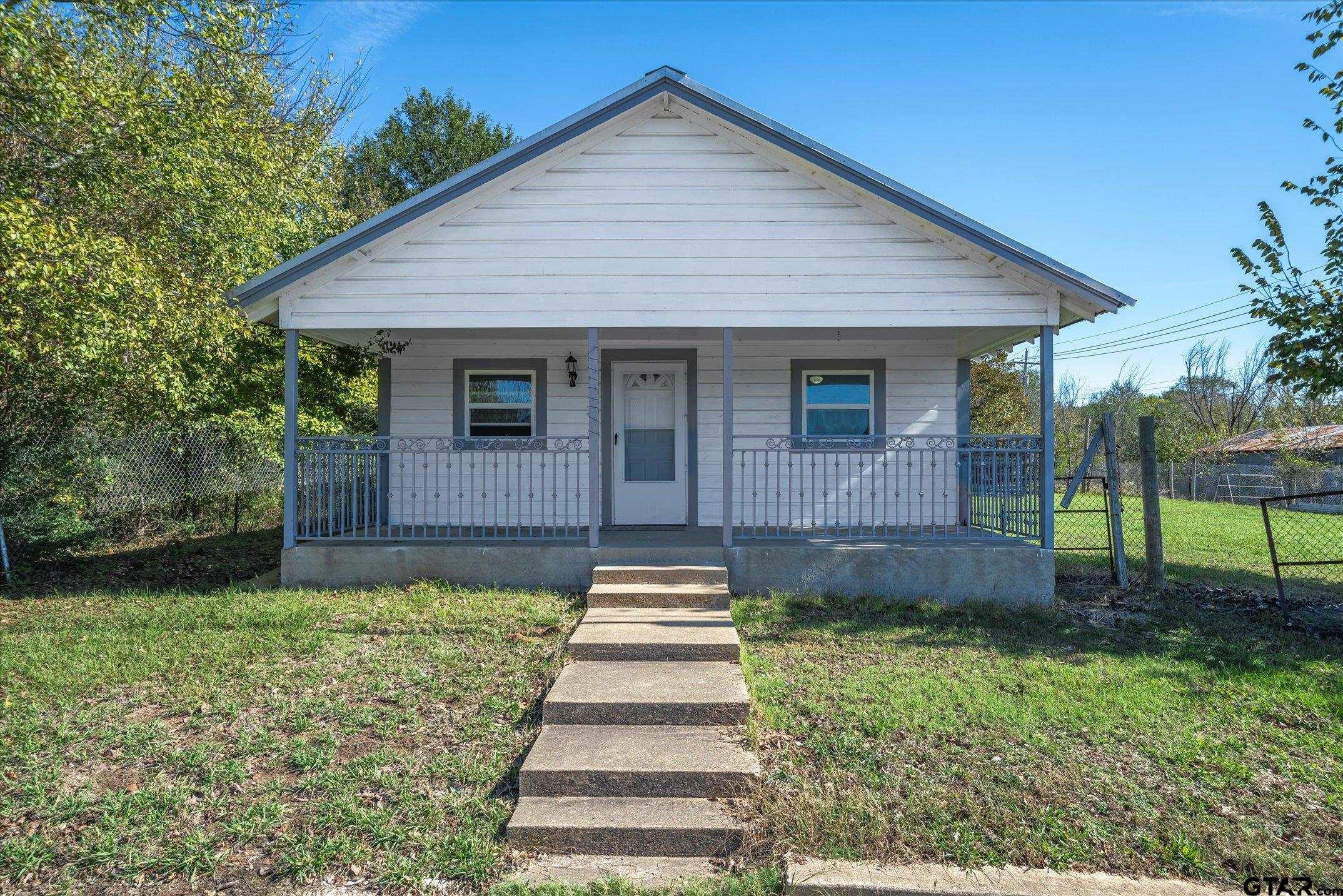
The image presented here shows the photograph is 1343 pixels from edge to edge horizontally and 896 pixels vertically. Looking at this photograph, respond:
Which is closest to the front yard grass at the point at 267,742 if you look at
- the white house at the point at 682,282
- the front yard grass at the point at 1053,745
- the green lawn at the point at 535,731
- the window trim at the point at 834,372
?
the green lawn at the point at 535,731

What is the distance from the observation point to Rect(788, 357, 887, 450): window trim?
31.2 feet

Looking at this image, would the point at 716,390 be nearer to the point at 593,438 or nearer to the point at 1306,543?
the point at 593,438

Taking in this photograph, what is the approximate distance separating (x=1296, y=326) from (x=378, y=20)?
14042 millimetres

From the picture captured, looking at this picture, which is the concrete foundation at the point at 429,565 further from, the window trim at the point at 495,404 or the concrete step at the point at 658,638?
the window trim at the point at 495,404

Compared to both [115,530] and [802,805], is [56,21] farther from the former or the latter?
[802,805]

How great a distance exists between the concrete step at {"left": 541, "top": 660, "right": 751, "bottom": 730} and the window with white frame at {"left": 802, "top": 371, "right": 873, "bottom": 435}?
17.1ft

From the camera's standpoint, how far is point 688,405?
31.1 feet

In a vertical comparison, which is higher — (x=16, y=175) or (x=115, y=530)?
(x=16, y=175)

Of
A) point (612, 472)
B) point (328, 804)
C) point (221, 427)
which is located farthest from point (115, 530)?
point (328, 804)

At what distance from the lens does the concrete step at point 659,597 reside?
6570 mm

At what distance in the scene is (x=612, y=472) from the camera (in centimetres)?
945

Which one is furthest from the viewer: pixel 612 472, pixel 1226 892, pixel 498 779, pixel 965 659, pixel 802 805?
pixel 612 472

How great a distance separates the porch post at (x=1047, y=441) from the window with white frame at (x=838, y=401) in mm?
2362

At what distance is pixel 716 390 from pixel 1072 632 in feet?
16.1
